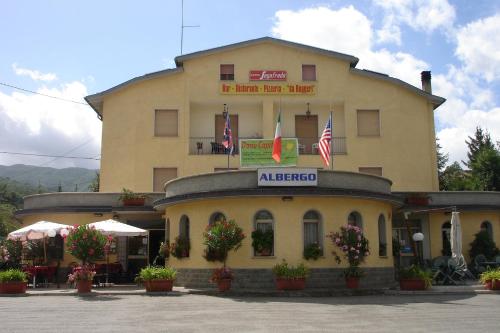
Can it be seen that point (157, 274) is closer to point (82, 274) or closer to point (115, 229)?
point (82, 274)

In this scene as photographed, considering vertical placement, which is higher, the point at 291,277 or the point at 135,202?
the point at 135,202

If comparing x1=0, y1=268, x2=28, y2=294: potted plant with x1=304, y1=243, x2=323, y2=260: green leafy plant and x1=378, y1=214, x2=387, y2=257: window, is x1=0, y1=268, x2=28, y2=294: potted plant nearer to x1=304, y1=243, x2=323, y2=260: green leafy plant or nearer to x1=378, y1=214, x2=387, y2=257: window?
x1=304, y1=243, x2=323, y2=260: green leafy plant

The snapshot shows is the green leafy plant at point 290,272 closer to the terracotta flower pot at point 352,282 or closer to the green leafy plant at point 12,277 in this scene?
the terracotta flower pot at point 352,282

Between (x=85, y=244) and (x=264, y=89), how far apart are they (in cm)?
1380

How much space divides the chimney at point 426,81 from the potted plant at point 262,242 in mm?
17545

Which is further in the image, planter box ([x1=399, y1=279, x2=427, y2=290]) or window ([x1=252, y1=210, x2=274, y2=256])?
window ([x1=252, y1=210, x2=274, y2=256])

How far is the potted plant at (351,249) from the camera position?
1862 centimetres

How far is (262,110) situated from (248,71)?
2121mm

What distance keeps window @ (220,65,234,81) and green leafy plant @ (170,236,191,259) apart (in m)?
11.6

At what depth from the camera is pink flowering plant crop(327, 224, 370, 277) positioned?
61.2 ft

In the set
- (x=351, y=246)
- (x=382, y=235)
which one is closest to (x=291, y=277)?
(x=351, y=246)

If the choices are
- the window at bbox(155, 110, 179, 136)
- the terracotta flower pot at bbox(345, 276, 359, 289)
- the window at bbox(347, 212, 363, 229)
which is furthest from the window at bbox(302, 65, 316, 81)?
the terracotta flower pot at bbox(345, 276, 359, 289)

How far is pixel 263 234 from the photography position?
750 inches

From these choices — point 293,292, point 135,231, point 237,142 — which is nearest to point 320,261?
point 293,292
